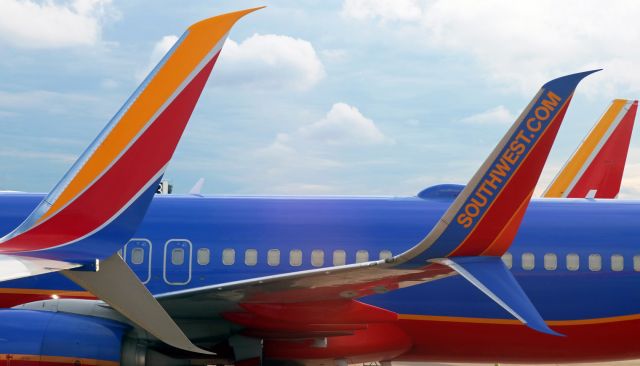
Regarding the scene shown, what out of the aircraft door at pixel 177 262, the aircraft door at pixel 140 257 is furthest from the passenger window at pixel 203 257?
the aircraft door at pixel 140 257

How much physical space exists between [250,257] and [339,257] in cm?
144

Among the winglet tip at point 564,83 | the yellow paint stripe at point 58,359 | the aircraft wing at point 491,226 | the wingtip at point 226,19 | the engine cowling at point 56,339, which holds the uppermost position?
the wingtip at point 226,19

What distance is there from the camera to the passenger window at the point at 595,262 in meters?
12.4

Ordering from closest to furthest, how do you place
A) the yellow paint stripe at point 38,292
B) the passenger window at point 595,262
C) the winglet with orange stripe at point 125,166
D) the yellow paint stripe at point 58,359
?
the winglet with orange stripe at point 125,166, the yellow paint stripe at point 58,359, the yellow paint stripe at point 38,292, the passenger window at point 595,262

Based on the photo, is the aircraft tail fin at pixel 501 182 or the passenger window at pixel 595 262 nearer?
the aircraft tail fin at pixel 501 182

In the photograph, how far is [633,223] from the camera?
12.8 m

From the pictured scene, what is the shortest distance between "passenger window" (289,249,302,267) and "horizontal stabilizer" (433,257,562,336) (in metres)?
4.31

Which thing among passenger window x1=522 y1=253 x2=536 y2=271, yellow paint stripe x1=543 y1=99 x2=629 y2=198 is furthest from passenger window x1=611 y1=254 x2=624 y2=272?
yellow paint stripe x1=543 y1=99 x2=629 y2=198

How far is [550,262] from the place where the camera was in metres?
12.2

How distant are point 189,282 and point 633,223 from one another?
760 cm

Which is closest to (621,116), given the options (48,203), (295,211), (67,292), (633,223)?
(633,223)

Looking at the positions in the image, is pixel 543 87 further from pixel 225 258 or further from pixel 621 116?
pixel 621 116

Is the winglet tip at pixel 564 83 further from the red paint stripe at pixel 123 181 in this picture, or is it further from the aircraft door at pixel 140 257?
the aircraft door at pixel 140 257

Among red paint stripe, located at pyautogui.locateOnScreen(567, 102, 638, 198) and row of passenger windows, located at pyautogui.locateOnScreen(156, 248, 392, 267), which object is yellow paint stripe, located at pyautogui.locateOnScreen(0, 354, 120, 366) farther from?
red paint stripe, located at pyautogui.locateOnScreen(567, 102, 638, 198)
